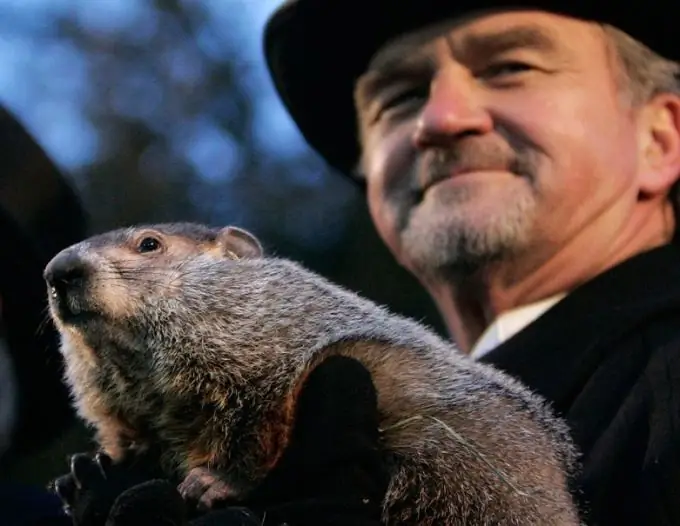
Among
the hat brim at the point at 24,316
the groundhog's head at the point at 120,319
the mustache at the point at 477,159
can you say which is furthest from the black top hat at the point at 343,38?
the groundhog's head at the point at 120,319

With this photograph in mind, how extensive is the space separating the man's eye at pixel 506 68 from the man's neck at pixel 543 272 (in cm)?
43

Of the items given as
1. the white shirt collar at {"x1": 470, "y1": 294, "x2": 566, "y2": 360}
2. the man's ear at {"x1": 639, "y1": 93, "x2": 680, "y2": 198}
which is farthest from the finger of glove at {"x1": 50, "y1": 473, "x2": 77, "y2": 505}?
the man's ear at {"x1": 639, "y1": 93, "x2": 680, "y2": 198}

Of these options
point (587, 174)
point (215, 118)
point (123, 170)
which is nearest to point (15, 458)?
point (587, 174)

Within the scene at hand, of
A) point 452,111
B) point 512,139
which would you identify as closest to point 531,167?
point 512,139

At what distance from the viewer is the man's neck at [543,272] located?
2.29 metres

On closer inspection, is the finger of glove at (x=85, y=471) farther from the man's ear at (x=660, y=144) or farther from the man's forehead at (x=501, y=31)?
the man's ear at (x=660, y=144)

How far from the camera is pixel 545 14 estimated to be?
235 cm

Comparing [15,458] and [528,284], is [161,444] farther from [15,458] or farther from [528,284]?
[15,458]

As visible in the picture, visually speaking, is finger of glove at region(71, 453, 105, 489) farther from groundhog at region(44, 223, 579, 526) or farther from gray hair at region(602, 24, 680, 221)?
gray hair at region(602, 24, 680, 221)

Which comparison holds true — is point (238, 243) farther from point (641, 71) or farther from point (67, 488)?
point (641, 71)

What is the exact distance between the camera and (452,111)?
7.48 ft

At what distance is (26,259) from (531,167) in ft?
4.41

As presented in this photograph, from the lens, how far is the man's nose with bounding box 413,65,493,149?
2287mm

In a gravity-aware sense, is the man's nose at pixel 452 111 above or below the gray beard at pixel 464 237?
above
